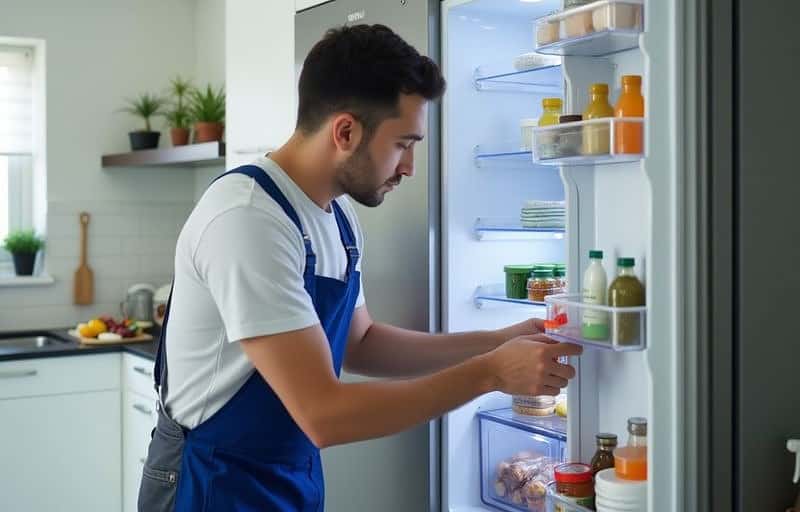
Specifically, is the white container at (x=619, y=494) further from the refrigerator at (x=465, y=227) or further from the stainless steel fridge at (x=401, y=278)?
the stainless steel fridge at (x=401, y=278)

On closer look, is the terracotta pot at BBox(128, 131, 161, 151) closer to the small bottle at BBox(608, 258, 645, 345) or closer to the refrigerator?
the refrigerator

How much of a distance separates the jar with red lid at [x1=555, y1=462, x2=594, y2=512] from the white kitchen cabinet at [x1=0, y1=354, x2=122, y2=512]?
2581 mm

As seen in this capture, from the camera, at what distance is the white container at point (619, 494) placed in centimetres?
171

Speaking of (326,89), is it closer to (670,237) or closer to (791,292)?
(670,237)

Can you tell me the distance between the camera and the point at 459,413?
2488mm

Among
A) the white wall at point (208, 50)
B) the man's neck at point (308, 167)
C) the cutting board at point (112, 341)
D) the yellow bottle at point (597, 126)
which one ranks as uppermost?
the white wall at point (208, 50)

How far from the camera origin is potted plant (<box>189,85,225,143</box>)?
422cm

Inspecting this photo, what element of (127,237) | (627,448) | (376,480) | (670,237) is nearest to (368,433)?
(627,448)

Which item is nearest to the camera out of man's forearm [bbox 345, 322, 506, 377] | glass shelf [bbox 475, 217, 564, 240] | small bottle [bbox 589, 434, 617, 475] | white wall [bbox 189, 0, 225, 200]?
small bottle [bbox 589, 434, 617, 475]

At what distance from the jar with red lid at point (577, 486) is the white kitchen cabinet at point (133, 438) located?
227 centimetres

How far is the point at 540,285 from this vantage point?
7.54 feet

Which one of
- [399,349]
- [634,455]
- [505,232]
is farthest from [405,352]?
[634,455]

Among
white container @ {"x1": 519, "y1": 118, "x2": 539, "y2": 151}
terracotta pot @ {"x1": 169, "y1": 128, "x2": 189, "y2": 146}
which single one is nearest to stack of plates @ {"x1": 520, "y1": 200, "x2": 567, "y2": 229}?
white container @ {"x1": 519, "y1": 118, "x2": 539, "y2": 151}

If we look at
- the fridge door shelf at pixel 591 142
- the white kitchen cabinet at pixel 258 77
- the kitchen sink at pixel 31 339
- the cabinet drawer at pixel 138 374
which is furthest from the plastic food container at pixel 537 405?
the kitchen sink at pixel 31 339
